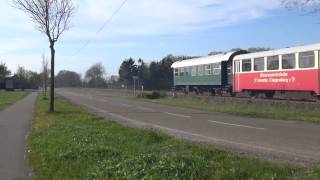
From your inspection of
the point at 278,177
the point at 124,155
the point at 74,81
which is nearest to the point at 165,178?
the point at 278,177

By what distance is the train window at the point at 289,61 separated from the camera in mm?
33131

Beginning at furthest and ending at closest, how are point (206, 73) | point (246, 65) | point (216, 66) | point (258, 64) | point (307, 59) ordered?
point (206, 73)
point (216, 66)
point (246, 65)
point (258, 64)
point (307, 59)

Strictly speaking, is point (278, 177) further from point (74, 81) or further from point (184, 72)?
point (74, 81)

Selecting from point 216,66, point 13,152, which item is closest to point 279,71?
point 216,66

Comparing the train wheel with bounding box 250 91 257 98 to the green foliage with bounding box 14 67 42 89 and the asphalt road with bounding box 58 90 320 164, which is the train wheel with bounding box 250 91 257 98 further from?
the green foliage with bounding box 14 67 42 89

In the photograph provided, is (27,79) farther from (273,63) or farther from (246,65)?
(273,63)

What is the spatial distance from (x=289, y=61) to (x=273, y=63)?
2420 mm

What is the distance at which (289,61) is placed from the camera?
1326 inches

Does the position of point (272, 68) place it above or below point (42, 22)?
below

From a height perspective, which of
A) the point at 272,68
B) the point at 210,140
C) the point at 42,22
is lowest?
the point at 210,140

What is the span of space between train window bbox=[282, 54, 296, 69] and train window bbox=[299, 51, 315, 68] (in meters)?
0.77

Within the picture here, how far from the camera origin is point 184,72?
56.6m

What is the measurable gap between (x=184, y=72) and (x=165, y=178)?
157 feet

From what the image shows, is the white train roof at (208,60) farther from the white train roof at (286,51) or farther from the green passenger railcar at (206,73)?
the white train roof at (286,51)
